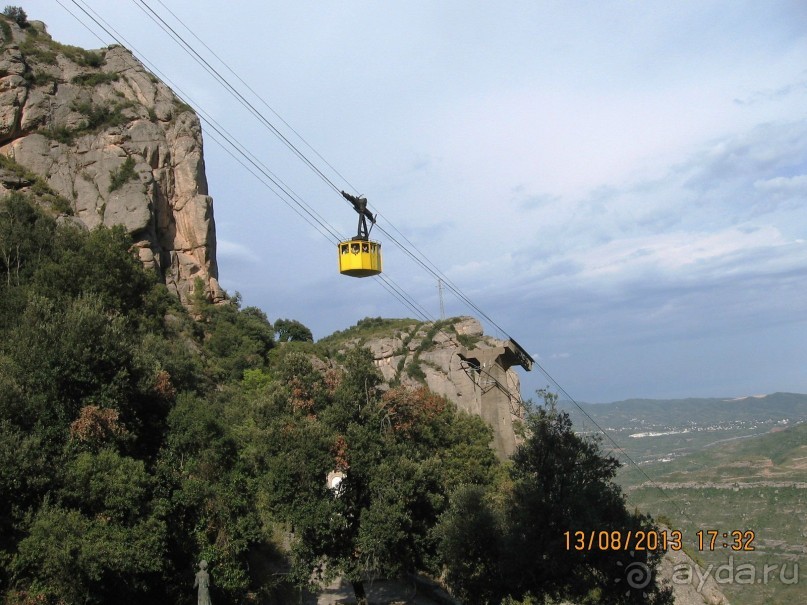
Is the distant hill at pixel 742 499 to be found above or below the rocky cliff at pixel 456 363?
below

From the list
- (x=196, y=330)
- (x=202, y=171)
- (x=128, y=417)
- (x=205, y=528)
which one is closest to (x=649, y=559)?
(x=205, y=528)

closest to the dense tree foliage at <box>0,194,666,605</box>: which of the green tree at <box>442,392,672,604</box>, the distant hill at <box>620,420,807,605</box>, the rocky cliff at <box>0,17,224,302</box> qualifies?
the green tree at <box>442,392,672,604</box>

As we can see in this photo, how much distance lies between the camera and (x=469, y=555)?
79.4 ft

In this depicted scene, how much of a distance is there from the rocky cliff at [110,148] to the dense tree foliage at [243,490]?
2591cm

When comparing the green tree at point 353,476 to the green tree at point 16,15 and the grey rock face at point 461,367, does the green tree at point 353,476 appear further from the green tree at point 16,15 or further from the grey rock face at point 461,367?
the green tree at point 16,15

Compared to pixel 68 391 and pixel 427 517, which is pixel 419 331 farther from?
pixel 68 391

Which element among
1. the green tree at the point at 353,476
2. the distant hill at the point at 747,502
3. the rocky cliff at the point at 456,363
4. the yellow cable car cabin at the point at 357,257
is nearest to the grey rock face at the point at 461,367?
the rocky cliff at the point at 456,363

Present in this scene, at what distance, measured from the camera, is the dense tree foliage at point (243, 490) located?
67.9ft

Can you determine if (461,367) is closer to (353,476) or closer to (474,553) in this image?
(353,476)

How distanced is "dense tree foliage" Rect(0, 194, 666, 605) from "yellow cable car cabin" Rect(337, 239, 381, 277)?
149 inches

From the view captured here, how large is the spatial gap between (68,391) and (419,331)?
6004 centimetres

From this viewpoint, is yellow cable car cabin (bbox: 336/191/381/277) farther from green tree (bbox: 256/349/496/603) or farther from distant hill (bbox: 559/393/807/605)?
distant hill (bbox: 559/393/807/605)

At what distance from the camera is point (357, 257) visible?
27.8m

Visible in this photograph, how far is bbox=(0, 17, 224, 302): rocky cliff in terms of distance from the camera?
5822 cm
